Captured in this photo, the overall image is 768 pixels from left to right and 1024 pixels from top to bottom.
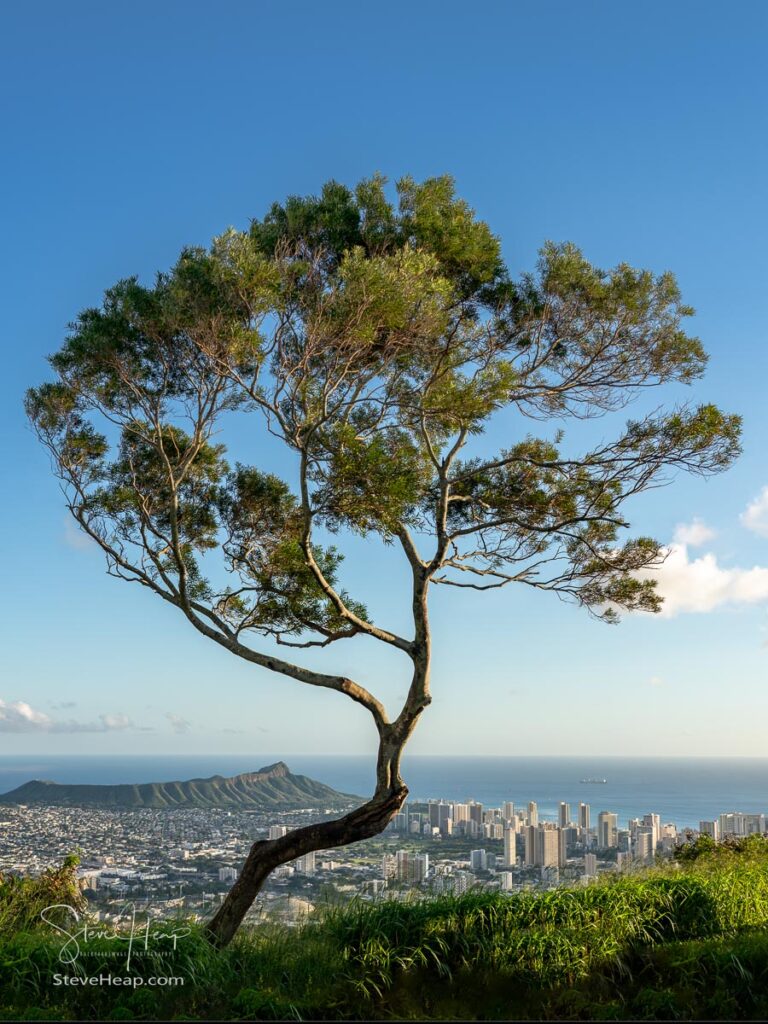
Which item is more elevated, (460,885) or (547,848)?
(460,885)

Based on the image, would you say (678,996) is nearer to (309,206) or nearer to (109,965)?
(109,965)

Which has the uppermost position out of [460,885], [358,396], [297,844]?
[358,396]

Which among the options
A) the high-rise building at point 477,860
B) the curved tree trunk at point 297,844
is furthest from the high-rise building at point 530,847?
the curved tree trunk at point 297,844

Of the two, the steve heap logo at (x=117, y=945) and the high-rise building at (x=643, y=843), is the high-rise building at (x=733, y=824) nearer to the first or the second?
the high-rise building at (x=643, y=843)

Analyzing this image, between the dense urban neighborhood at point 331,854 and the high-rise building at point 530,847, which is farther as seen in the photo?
the high-rise building at point 530,847

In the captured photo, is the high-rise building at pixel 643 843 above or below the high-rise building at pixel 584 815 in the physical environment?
below

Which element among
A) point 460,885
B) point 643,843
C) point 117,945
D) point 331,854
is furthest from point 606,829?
point 117,945

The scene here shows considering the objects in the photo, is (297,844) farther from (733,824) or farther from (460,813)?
(733,824)
